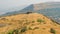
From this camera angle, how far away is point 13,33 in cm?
1873

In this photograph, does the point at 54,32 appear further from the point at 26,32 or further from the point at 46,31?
the point at 26,32

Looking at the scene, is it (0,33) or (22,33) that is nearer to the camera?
(22,33)

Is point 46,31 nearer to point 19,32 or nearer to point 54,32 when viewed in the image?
point 54,32

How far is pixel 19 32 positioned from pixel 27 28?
3.85ft

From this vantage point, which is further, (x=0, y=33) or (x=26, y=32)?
(x=0, y=33)

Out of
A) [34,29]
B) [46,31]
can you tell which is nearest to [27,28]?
[34,29]

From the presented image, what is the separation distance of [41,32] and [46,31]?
62cm

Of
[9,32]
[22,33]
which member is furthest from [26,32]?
[9,32]

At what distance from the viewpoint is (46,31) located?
61.6 ft

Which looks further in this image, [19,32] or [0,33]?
[0,33]

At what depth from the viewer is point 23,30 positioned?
1866cm

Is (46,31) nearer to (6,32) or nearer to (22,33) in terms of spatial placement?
(22,33)

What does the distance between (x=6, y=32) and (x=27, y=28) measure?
7.42 ft

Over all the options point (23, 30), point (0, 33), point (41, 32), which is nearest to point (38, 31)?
point (41, 32)
